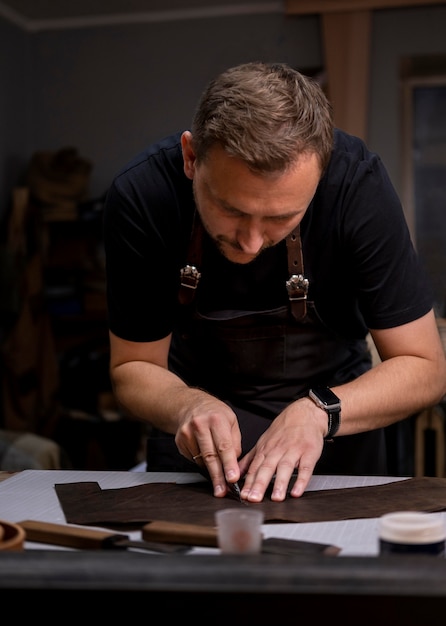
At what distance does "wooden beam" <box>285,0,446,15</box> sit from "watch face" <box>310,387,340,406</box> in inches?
189

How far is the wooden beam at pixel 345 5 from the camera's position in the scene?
5992mm

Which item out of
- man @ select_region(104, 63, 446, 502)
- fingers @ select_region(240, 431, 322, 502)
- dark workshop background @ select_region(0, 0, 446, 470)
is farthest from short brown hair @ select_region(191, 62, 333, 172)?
dark workshop background @ select_region(0, 0, 446, 470)

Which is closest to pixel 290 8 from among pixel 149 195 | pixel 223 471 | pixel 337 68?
pixel 337 68

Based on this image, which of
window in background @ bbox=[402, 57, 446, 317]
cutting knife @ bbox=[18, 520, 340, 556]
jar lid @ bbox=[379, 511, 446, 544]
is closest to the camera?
jar lid @ bbox=[379, 511, 446, 544]

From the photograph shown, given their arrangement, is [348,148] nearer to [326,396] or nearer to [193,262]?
[193,262]

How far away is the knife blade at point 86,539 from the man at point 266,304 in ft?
1.14

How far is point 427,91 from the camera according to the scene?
6.14 meters

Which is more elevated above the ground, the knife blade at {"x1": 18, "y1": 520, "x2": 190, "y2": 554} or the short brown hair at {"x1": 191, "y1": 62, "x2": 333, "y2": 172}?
the short brown hair at {"x1": 191, "y1": 62, "x2": 333, "y2": 172}

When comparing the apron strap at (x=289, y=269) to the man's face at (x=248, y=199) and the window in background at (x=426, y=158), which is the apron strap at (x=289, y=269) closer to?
the man's face at (x=248, y=199)

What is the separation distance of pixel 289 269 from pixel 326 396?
1.00 feet

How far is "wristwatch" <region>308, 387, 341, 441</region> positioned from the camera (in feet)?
5.74

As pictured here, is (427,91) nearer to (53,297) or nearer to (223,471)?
(53,297)

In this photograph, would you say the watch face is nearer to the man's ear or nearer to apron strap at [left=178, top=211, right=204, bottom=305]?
apron strap at [left=178, top=211, right=204, bottom=305]

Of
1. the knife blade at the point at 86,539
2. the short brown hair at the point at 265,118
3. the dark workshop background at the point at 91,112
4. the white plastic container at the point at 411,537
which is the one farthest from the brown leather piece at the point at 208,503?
the dark workshop background at the point at 91,112
